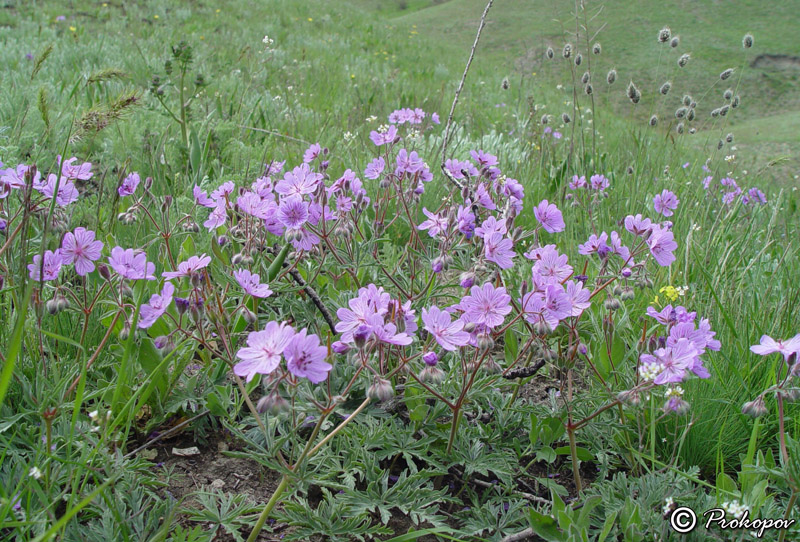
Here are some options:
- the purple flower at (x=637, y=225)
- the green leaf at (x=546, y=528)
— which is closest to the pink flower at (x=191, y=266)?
the green leaf at (x=546, y=528)

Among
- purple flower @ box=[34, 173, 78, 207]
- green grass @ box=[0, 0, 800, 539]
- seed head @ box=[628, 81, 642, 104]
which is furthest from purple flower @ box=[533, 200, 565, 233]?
seed head @ box=[628, 81, 642, 104]

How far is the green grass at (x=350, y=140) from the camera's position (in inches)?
69.2

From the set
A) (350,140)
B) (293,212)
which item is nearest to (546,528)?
(293,212)

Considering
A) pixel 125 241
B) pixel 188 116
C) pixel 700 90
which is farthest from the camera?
pixel 700 90

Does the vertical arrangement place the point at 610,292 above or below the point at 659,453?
above

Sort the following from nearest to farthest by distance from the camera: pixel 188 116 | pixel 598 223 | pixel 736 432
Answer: pixel 736 432, pixel 598 223, pixel 188 116

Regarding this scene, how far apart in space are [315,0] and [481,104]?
925cm

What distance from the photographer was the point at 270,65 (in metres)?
6.91

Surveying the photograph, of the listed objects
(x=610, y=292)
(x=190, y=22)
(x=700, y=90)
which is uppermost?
(x=190, y=22)

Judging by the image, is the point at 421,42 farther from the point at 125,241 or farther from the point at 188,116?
the point at 125,241

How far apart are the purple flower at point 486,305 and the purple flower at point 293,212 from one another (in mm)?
592

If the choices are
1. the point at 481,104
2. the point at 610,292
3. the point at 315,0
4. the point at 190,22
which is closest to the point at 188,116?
the point at 610,292

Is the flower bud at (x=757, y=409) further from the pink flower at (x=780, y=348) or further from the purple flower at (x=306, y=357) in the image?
the purple flower at (x=306, y=357)

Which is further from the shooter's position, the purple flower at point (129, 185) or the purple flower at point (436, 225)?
the purple flower at point (129, 185)
